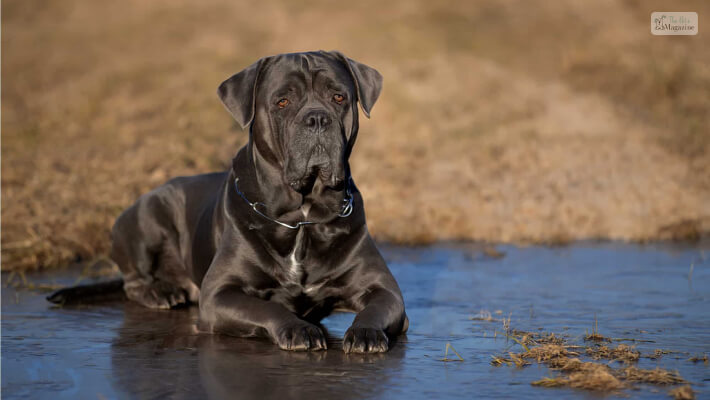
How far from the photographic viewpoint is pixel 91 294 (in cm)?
707

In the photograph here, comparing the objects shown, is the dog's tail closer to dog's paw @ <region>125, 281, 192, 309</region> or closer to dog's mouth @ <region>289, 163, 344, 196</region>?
dog's paw @ <region>125, 281, 192, 309</region>

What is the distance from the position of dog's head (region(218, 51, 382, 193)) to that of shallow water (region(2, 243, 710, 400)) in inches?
42.3

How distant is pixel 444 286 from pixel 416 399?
355 centimetres

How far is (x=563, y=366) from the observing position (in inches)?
179

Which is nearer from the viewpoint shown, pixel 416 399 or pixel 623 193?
pixel 416 399

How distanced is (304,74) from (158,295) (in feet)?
7.51

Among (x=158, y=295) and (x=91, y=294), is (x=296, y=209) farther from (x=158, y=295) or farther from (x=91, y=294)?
(x=91, y=294)

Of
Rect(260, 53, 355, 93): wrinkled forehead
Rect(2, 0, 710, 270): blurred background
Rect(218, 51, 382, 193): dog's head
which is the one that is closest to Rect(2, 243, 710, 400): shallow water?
Rect(218, 51, 382, 193): dog's head

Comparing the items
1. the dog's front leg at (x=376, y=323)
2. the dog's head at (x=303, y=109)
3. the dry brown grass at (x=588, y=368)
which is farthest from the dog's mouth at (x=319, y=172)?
the dry brown grass at (x=588, y=368)

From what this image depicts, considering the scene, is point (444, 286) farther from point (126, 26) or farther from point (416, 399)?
point (126, 26)

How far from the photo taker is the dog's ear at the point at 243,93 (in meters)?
5.89

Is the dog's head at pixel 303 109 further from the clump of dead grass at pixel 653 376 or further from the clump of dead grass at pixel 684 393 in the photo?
the clump of dead grass at pixel 684 393

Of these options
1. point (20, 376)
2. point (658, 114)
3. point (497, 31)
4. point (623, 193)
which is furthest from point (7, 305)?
point (497, 31)

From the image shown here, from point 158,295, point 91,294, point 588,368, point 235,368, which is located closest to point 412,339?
point 235,368
